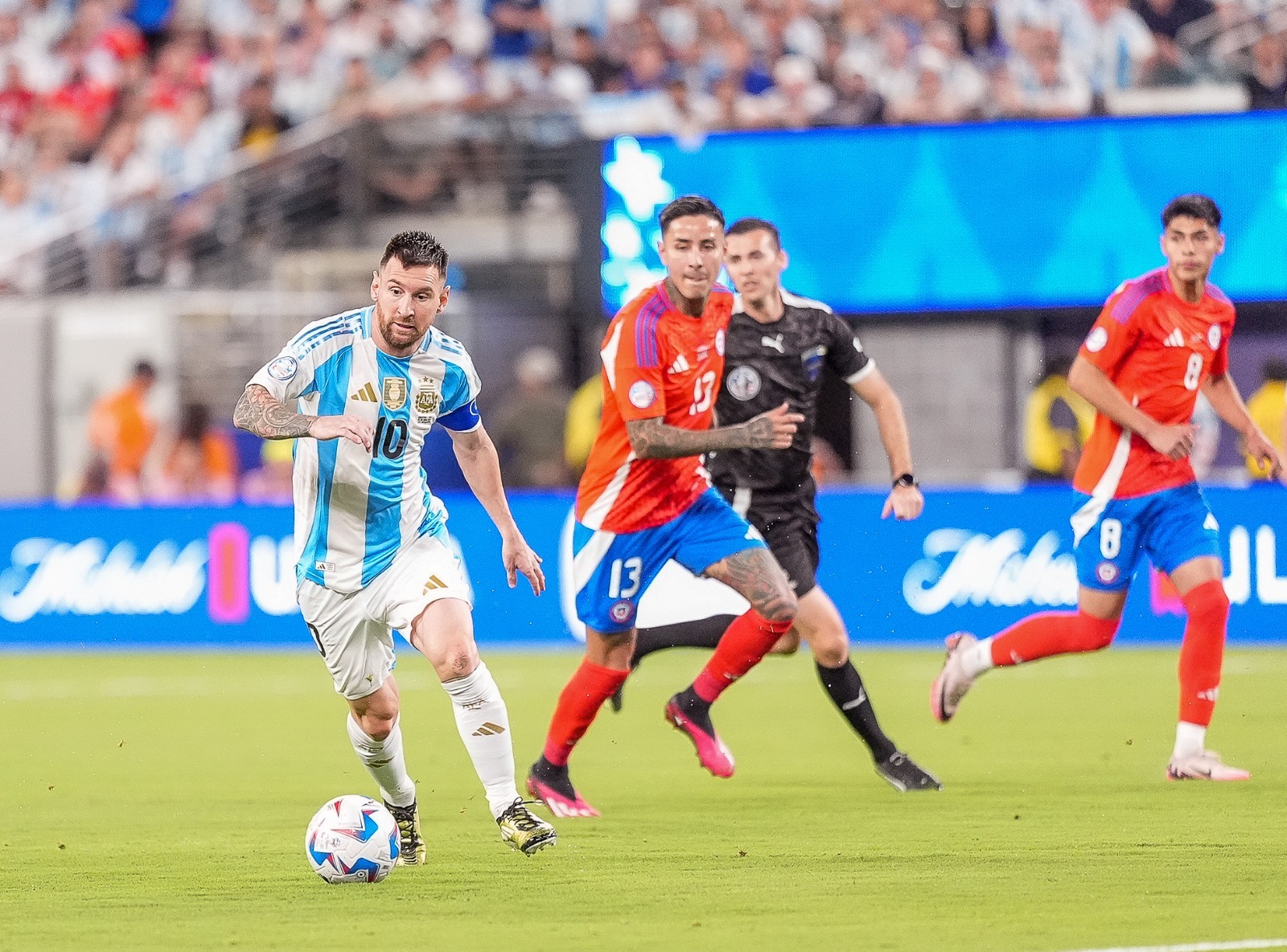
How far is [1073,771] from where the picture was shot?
29.1 feet

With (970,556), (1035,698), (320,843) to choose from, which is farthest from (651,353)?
(970,556)

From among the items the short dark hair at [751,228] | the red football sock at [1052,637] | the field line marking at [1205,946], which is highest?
the short dark hair at [751,228]

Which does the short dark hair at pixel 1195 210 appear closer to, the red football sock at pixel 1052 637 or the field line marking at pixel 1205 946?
the red football sock at pixel 1052 637

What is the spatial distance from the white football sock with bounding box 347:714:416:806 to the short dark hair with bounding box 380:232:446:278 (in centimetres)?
146

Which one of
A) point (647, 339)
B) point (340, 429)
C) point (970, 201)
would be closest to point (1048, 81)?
point (970, 201)

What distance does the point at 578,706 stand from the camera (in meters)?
7.82

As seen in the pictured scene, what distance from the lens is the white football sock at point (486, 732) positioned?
662 centimetres

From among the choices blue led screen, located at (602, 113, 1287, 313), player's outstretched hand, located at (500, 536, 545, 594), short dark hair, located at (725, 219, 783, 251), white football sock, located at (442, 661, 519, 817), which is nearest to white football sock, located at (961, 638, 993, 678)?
short dark hair, located at (725, 219, 783, 251)

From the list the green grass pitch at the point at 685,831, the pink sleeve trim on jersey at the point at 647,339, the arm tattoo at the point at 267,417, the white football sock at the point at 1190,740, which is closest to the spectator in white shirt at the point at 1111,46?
the green grass pitch at the point at 685,831

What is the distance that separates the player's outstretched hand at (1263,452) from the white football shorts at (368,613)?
3.47 meters

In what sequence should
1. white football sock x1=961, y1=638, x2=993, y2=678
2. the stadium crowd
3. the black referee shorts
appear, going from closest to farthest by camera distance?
the black referee shorts, white football sock x1=961, y1=638, x2=993, y2=678, the stadium crowd

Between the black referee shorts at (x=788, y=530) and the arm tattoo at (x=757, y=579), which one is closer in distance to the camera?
the arm tattoo at (x=757, y=579)

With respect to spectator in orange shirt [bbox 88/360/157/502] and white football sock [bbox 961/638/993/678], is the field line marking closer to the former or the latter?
white football sock [bbox 961/638/993/678]

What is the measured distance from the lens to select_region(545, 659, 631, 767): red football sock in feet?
25.7
